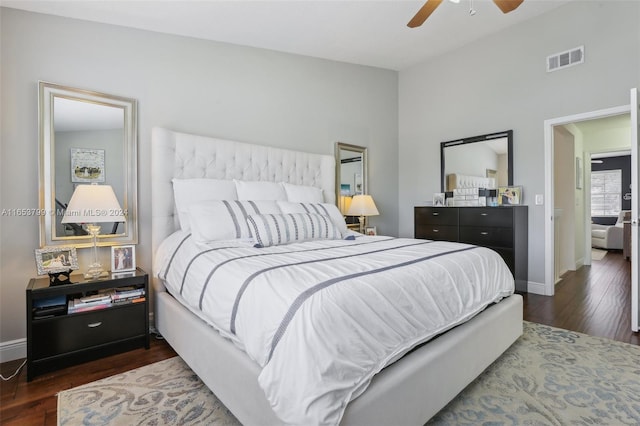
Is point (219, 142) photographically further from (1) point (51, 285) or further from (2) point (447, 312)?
(2) point (447, 312)

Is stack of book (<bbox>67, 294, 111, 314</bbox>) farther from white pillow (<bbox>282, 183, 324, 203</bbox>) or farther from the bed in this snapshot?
white pillow (<bbox>282, 183, 324, 203</bbox>)

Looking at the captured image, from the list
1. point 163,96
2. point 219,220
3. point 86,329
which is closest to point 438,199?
point 219,220

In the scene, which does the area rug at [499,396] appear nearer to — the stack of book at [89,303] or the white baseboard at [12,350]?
the stack of book at [89,303]

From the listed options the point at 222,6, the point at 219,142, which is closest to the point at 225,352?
the point at 219,142

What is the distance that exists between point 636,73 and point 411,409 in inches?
147

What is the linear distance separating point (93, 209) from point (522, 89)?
447cm

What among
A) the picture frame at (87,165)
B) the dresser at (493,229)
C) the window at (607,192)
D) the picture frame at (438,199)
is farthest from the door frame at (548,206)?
the window at (607,192)

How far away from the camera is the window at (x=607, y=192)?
28.0 ft

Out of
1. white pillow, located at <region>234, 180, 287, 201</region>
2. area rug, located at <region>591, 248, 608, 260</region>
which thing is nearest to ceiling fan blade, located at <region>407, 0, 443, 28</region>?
white pillow, located at <region>234, 180, 287, 201</region>

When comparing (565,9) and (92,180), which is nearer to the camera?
(92,180)

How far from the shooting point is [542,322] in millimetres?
2771

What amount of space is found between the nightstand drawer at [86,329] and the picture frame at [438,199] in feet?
12.1

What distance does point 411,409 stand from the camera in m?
1.30

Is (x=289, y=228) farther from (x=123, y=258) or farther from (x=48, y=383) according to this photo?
(x=48, y=383)
